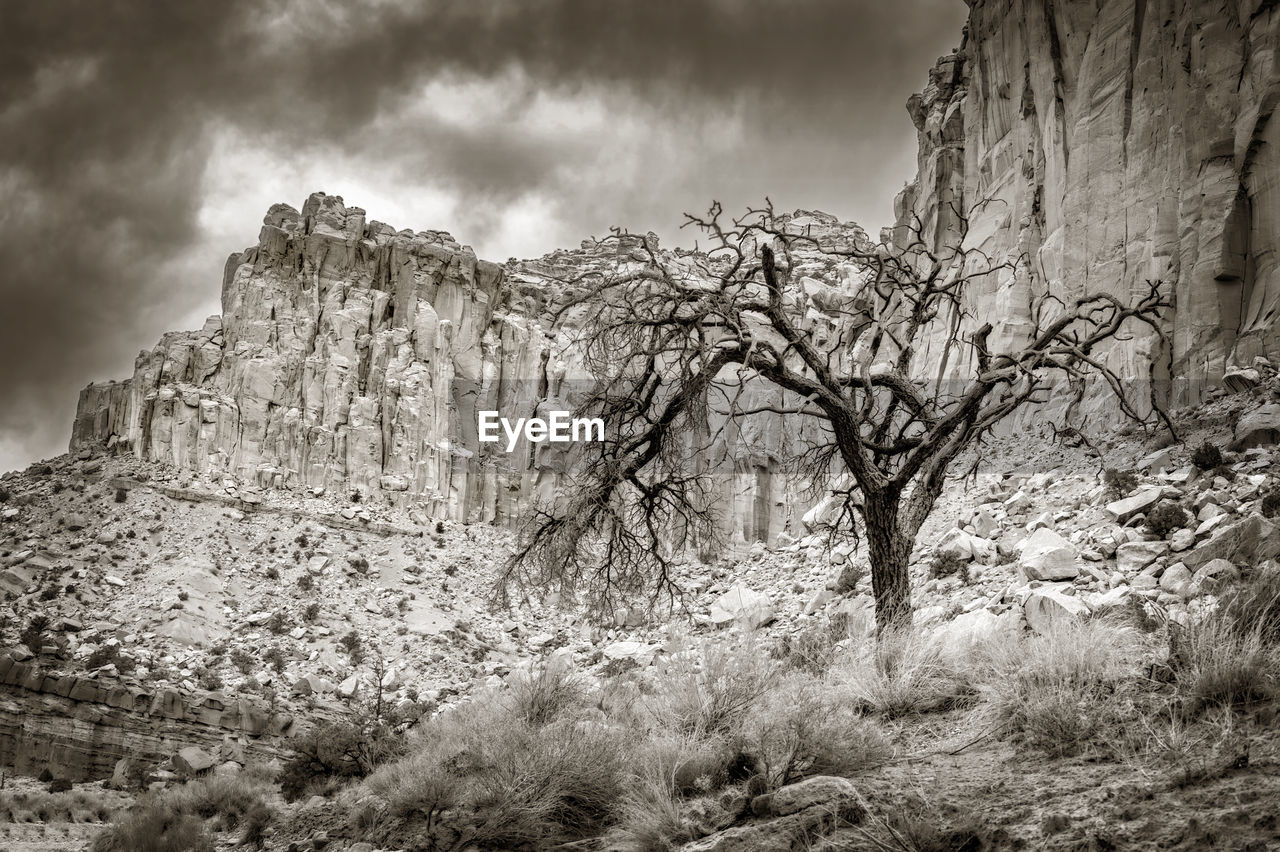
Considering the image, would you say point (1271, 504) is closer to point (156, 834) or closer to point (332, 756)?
point (332, 756)

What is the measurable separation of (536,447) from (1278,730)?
195ft

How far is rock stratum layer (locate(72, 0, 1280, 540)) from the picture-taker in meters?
24.2

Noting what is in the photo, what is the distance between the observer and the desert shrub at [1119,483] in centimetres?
1739

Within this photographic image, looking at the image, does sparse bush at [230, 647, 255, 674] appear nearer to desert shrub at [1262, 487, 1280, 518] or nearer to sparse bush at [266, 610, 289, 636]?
sparse bush at [266, 610, 289, 636]

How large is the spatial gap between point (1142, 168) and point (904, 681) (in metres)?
28.1

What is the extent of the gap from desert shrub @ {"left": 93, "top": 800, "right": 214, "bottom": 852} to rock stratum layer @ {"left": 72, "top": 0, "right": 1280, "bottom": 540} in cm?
689

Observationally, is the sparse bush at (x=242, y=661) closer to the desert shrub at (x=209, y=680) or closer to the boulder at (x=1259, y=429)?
the desert shrub at (x=209, y=680)

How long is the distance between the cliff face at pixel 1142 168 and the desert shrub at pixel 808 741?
1632 cm

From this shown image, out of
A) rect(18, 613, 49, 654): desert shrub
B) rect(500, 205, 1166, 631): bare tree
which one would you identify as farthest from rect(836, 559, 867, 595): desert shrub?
rect(18, 613, 49, 654): desert shrub

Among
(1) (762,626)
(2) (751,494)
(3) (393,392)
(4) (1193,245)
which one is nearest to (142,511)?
(3) (393,392)

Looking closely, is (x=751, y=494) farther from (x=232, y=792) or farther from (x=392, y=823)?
(x=392, y=823)

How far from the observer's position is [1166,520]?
14.2 meters

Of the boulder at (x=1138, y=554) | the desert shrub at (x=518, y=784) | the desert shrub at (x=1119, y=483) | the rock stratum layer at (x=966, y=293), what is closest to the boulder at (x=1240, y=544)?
the boulder at (x=1138, y=554)

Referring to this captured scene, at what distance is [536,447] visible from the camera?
205 ft
